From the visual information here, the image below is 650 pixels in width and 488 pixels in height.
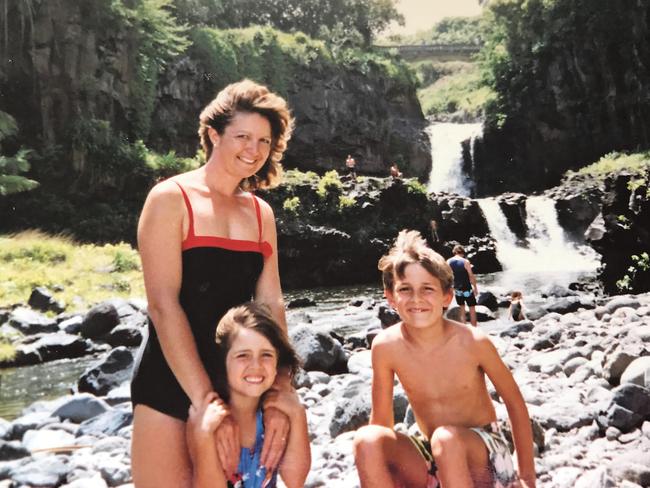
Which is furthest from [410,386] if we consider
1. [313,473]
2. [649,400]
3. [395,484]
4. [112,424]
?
[112,424]

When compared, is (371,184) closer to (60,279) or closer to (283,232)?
(283,232)

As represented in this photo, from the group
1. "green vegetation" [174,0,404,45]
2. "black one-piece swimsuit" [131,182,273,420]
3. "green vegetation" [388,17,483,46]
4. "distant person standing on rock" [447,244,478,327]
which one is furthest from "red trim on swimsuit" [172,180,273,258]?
"green vegetation" [388,17,483,46]

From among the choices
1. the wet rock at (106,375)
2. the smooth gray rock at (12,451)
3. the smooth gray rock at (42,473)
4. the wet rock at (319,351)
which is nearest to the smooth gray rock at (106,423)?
the smooth gray rock at (12,451)

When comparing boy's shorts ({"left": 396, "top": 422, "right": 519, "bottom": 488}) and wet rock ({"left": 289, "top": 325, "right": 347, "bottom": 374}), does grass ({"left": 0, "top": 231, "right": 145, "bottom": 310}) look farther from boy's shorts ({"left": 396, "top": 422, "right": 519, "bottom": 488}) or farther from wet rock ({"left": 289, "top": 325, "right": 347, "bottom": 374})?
A: boy's shorts ({"left": 396, "top": 422, "right": 519, "bottom": 488})

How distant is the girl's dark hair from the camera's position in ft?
7.33

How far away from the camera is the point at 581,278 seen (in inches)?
789

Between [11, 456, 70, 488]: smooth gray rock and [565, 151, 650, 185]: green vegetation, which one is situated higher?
[565, 151, 650, 185]: green vegetation

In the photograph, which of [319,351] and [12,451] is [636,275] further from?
[12,451]

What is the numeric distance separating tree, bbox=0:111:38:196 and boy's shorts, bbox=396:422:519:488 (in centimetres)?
2191

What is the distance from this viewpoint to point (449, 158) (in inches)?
1401

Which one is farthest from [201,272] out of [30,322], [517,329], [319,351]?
[30,322]

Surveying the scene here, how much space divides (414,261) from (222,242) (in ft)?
3.43

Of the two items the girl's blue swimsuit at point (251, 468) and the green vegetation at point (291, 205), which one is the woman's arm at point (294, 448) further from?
the green vegetation at point (291, 205)

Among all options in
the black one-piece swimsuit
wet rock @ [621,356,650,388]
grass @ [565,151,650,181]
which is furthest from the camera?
grass @ [565,151,650,181]
